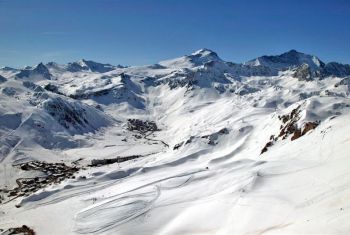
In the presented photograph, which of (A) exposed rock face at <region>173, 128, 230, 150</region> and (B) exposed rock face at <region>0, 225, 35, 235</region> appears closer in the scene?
(B) exposed rock face at <region>0, 225, 35, 235</region>

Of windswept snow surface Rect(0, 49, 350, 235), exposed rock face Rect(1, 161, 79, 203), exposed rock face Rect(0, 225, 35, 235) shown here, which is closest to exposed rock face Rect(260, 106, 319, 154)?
windswept snow surface Rect(0, 49, 350, 235)

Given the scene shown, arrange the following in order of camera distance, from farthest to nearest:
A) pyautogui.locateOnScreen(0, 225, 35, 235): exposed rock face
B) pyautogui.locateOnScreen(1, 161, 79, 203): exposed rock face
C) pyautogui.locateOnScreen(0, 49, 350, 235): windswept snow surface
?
1. pyautogui.locateOnScreen(1, 161, 79, 203): exposed rock face
2. pyautogui.locateOnScreen(0, 225, 35, 235): exposed rock face
3. pyautogui.locateOnScreen(0, 49, 350, 235): windswept snow surface

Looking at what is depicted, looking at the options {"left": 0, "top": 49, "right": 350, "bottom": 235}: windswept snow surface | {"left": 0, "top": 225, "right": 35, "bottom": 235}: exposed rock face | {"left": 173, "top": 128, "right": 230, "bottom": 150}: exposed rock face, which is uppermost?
{"left": 173, "top": 128, "right": 230, "bottom": 150}: exposed rock face

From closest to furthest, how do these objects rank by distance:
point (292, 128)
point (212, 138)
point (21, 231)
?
1. point (21, 231)
2. point (292, 128)
3. point (212, 138)

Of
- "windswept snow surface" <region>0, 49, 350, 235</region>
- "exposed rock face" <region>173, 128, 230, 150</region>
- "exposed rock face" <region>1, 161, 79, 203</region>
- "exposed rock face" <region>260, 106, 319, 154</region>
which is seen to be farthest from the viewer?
"exposed rock face" <region>173, 128, 230, 150</region>

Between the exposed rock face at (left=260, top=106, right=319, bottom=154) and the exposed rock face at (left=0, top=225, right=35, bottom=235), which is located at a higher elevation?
the exposed rock face at (left=260, top=106, right=319, bottom=154)

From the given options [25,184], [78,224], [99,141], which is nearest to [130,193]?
[78,224]

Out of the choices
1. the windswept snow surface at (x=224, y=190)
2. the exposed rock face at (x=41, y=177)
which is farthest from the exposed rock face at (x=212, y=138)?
the exposed rock face at (x=41, y=177)

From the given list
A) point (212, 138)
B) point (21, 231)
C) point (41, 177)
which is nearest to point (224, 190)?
point (21, 231)

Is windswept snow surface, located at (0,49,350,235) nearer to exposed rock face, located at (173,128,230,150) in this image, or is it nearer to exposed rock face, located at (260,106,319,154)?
exposed rock face, located at (173,128,230,150)

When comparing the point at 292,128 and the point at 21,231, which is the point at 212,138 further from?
the point at 21,231

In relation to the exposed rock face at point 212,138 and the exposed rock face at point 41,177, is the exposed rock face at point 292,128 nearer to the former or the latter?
the exposed rock face at point 212,138
